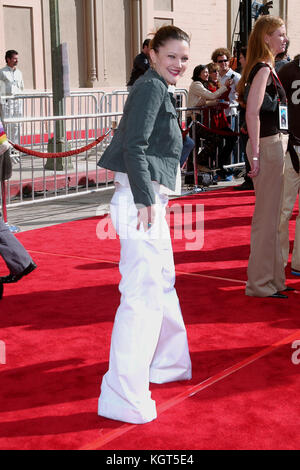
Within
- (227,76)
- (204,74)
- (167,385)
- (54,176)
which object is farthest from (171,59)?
(227,76)

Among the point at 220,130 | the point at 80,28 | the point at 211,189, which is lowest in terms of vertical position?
the point at 211,189

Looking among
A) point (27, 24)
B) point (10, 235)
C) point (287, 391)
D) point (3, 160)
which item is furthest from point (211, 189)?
point (27, 24)

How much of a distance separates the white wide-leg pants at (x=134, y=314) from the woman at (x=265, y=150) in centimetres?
191

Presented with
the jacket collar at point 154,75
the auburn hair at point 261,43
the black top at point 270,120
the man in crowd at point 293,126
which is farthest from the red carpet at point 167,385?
the auburn hair at point 261,43

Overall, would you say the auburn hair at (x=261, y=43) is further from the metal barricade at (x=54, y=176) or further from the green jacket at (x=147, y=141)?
the metal barricade at (x=54, y=176)

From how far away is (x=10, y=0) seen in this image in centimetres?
1803

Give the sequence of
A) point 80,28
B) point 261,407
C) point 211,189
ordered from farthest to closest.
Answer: point 80,28 < point 211,189 < point 261,407

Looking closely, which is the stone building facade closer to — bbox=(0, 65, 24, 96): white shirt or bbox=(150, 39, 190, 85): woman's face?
bbox=(0, 65, 24, 96): white shirt

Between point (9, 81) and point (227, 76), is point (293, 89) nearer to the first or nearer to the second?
point (227, 76)

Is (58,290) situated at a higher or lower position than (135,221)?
lower

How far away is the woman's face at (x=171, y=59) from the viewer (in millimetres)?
3305
